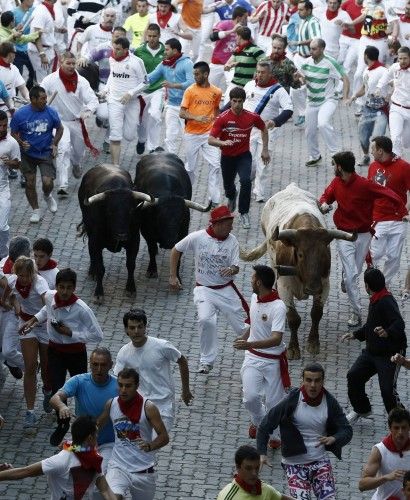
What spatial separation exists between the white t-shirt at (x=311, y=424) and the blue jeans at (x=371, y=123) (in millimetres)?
11478

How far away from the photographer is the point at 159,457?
15055 millimetres

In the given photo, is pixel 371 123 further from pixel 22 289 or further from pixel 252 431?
pixel 22 289

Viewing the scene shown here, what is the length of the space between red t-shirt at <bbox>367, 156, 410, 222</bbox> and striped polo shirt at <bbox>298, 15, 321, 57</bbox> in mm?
7654

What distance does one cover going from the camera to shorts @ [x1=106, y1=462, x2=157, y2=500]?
1288 cm

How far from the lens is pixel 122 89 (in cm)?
2381

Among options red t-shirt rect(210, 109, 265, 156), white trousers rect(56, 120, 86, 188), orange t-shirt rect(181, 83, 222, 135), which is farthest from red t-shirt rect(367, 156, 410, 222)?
white trousers rect(56, 120, 86, 188)

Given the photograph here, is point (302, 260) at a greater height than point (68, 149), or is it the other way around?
point (302, 260)

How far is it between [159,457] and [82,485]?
299 centimetres

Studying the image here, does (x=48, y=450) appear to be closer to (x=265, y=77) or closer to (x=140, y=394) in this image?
(x=140, y=394)

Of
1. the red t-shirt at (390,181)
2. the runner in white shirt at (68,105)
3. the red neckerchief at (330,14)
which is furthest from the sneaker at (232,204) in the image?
the red neckerchief at (330,14)

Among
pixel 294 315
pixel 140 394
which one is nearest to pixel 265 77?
pixel 294 315

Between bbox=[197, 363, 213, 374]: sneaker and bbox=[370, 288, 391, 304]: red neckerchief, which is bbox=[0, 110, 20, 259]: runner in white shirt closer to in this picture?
bbox=[197, 363, 213, 374]: sneaker

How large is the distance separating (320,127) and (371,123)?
76cm

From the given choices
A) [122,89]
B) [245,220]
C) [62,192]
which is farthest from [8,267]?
[122,89]
